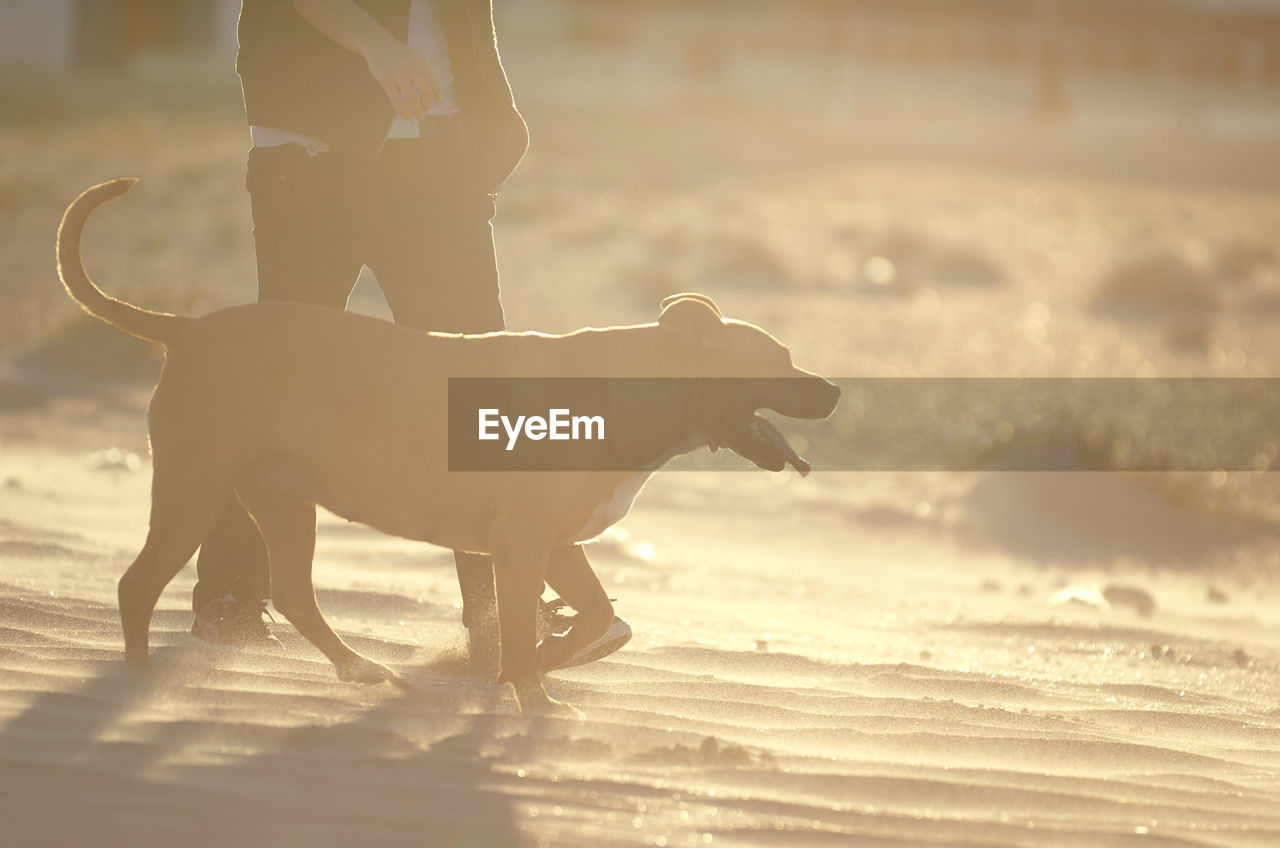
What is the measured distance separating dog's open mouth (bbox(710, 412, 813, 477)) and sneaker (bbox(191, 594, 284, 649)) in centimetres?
169

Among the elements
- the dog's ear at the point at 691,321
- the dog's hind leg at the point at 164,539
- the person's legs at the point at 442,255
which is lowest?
the dog's hind leg at the point at 164,539

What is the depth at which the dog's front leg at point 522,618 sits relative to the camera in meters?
4.62

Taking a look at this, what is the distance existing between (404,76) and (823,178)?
3038cm

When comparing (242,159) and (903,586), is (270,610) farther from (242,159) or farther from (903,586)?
(242,159)

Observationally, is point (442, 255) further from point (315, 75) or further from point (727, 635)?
point (727, 635)

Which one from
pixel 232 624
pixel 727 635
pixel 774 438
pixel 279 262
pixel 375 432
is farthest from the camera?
pixel 727 635

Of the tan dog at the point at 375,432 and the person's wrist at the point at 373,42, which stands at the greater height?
the person's wrist at the point at 373,42

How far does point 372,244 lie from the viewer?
17.2ft

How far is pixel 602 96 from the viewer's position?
4638 cm

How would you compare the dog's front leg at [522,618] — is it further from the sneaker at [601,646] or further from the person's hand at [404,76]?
the person's hand at [404,76]

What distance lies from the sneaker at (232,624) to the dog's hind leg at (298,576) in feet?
1.37

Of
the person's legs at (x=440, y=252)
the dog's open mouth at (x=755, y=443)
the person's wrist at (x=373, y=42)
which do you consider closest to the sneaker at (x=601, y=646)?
the person's legs at (x=440, y=252)

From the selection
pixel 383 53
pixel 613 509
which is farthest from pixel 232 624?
pixel 383 53

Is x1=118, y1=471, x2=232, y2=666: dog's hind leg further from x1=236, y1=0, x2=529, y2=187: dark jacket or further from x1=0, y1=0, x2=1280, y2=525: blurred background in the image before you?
x1=0, y1=0, x2=1280, y2=525: blurred background
